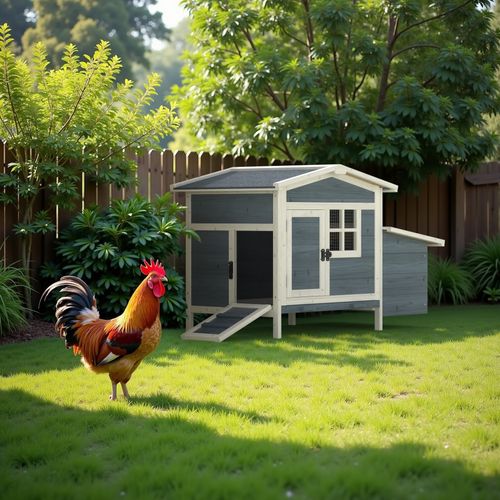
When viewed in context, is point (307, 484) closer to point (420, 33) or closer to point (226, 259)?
point (226, 259)

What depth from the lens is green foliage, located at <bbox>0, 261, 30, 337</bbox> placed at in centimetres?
897

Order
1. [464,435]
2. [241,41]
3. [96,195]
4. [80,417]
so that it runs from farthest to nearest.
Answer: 1. [241,41]
2. [96,195]
3. [80,417]
4. [464,435]

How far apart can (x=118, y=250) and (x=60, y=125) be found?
1.64 m

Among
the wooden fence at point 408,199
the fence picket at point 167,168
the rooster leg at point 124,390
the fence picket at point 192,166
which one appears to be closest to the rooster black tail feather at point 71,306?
the rooster leg at point 124,390

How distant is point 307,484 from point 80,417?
2.01 metres

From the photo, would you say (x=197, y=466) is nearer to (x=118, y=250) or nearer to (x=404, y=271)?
(x=118, y=250)

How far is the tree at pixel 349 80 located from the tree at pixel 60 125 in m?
2.71

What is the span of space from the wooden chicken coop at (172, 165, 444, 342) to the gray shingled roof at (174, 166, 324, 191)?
1cm

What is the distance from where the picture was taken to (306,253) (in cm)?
984

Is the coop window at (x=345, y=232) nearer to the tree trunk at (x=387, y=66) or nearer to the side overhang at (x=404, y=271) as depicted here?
the side overhang at (x=404, y=271)

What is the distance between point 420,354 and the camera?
8.51 meters

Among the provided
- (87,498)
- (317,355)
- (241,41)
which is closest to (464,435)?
(87,498)

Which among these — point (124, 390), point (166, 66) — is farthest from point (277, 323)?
point (166, 66)

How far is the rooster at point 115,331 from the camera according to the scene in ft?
20.5
